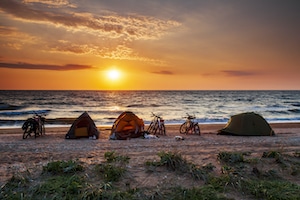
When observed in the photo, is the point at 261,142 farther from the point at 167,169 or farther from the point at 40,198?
the point at 40,198

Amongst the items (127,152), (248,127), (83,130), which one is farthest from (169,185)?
(248,127)

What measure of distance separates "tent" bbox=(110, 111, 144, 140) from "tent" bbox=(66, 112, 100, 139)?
1.08 metres

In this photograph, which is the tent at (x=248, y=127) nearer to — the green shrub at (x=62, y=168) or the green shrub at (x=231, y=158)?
the green shrub at (x=231, y=158)

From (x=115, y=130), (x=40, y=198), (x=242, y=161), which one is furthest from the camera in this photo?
(x=115, y=130)

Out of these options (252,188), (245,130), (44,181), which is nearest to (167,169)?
(252,188)

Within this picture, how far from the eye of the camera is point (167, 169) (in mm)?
7281

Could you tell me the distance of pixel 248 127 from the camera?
48.4 feet

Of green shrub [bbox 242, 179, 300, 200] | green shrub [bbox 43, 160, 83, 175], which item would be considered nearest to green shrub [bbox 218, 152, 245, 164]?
green shrub [bbox 242, 179, 300, 200]

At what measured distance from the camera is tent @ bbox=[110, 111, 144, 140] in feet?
45.3

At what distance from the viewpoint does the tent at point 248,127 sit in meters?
14.6

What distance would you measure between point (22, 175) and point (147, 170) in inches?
133

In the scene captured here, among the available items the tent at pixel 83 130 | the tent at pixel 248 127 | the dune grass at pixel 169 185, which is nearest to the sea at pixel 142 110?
the tent at pixel 83 130

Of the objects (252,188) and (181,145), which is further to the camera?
(181,145)

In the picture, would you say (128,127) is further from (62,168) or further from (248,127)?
(62,168)
